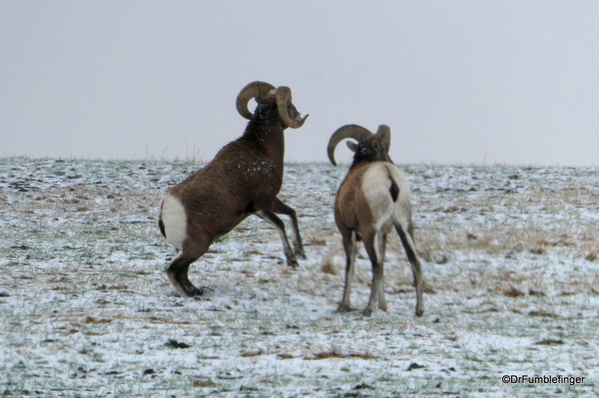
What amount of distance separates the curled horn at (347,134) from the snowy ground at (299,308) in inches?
63.2

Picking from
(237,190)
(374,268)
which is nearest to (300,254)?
(237,190)

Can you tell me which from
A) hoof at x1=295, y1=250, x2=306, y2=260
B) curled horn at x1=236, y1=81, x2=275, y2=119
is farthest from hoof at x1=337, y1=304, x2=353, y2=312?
curled horn at x1=236, y1=81, x2=275, y2=119

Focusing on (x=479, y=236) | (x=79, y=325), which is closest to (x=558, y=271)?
(x=479, y=236)

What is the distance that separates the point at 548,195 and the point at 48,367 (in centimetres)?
1191

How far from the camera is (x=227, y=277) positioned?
31.1 feet

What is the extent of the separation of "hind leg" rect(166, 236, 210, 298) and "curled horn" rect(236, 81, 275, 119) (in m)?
2.19

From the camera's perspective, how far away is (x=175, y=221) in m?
8.60

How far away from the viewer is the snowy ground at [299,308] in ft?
18.0

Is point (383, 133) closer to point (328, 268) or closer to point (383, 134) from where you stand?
point (383, 134)

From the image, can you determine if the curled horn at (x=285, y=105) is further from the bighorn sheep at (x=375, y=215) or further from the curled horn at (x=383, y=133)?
the bighorn sheep at (x=375, y=215)

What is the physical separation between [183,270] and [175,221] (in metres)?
0.53

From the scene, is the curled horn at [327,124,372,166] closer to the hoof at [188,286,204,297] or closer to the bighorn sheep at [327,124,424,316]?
the bighorn sheep at [327,124,424,316]

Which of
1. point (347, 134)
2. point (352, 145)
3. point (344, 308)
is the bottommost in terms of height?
point (344, 308)

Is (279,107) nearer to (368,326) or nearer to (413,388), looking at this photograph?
(368,326)
